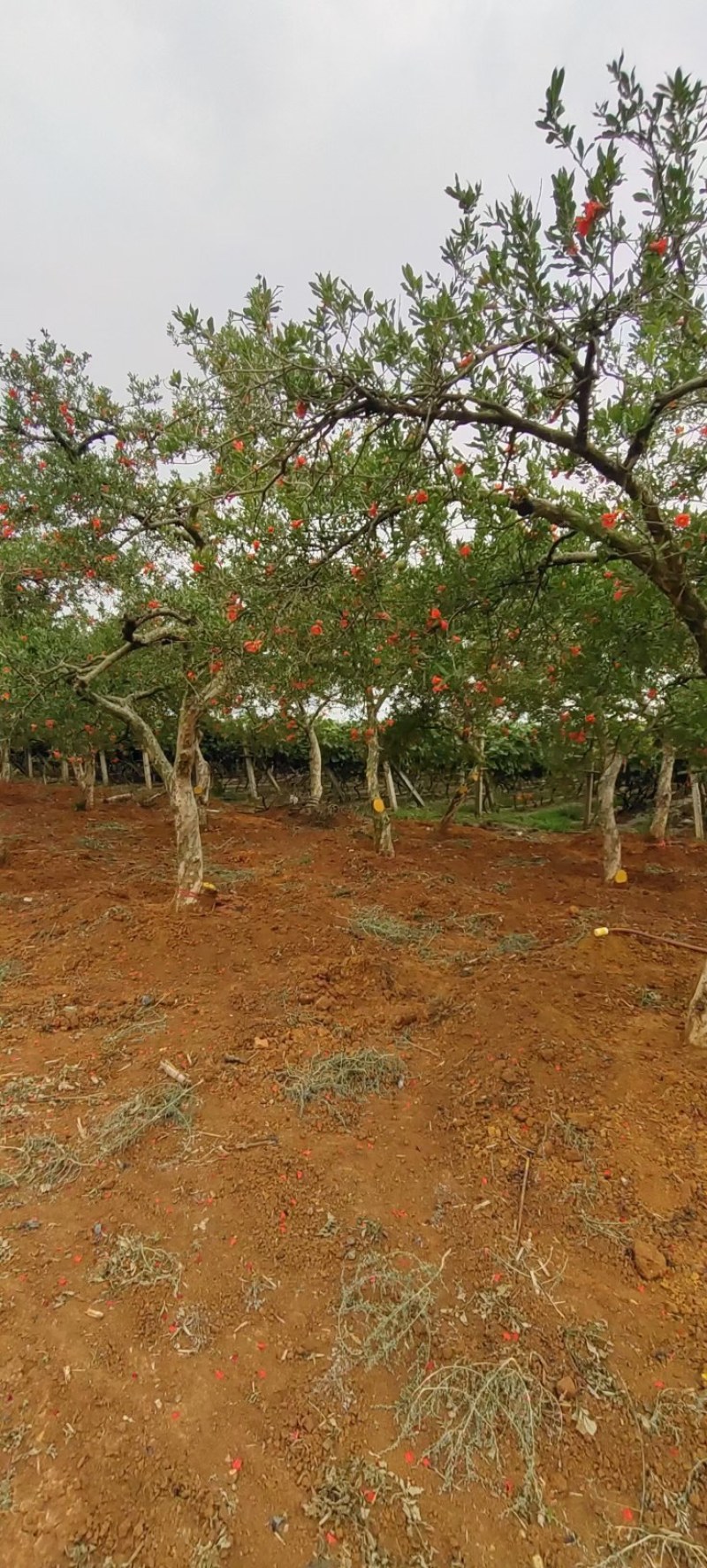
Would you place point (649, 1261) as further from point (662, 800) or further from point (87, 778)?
point (87, 778)

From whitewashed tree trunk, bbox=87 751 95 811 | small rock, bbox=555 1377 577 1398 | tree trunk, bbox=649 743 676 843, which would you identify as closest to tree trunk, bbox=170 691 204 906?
small rock, bbox=555 1377 577 1398

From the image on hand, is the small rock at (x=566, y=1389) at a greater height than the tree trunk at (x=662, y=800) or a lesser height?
lesser

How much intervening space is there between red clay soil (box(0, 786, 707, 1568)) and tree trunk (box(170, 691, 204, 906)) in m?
1.19

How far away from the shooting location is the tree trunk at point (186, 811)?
6828 millimetres

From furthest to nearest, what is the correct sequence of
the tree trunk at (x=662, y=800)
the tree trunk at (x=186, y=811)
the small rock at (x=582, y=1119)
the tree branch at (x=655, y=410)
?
1. the tree trunk at (x=662, y=800)
2. the tree trunk at (x=186, y=811)
3. the small rock at (x=582, y=1119)
4. the tree branch at (x=655, y=410)

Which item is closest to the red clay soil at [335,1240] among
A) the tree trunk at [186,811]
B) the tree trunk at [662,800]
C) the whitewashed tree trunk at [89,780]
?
the tree trunk at [186,811]

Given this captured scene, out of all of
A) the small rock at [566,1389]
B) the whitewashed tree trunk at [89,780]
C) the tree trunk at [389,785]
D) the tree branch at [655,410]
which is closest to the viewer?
the small rock at [566,1389]

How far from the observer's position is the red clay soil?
1.80 metres

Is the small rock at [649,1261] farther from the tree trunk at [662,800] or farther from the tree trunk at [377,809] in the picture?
the tree trunk at [662,800]

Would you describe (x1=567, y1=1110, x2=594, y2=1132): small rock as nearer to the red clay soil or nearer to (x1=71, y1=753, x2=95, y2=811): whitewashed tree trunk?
the red clay soil

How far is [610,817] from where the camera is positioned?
8719 mm

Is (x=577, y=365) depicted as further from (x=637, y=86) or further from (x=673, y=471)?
(x=673, y=471)

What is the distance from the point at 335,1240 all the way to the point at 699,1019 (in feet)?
7.98

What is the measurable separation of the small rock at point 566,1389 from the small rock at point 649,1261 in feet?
1.85
